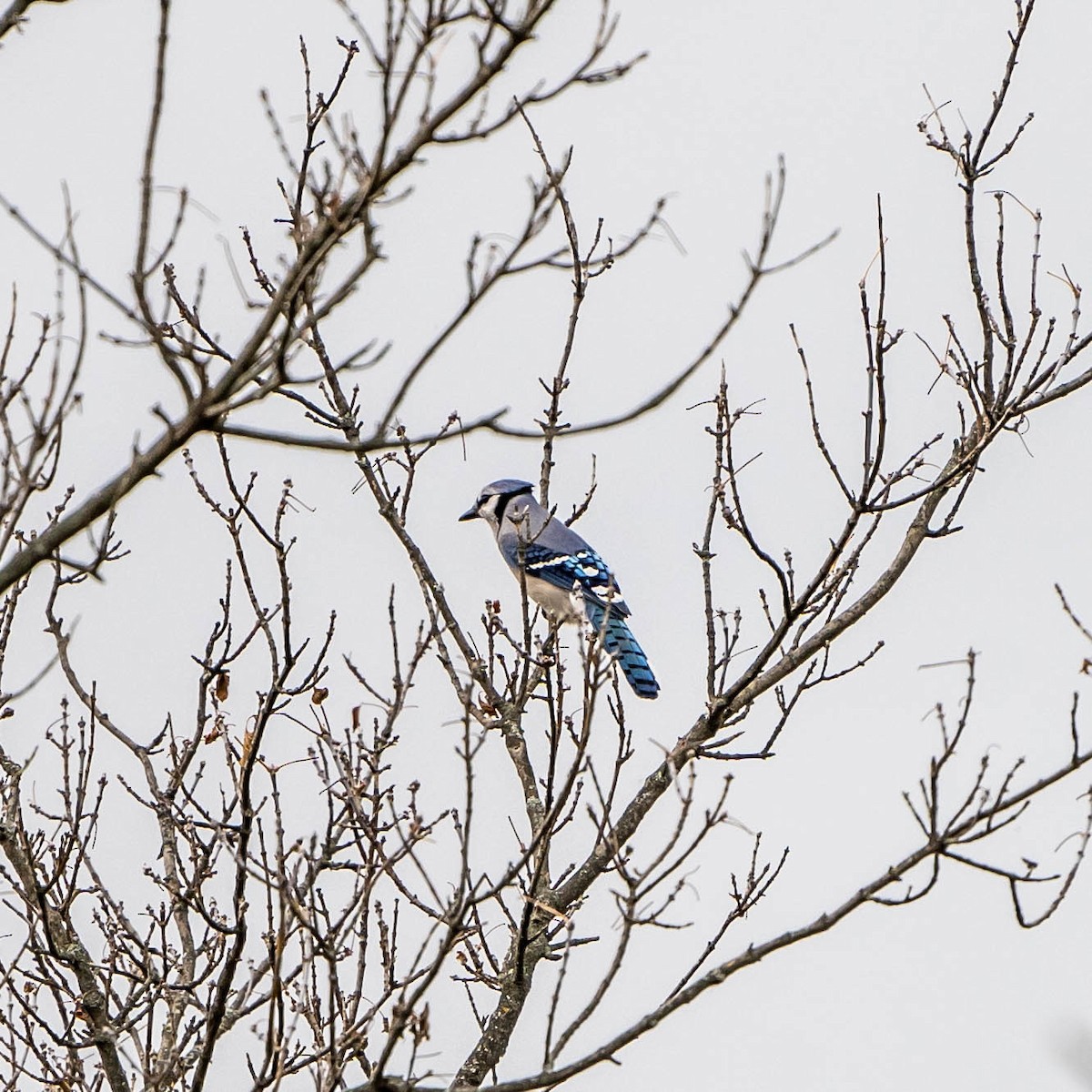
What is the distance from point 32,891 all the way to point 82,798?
36 cm

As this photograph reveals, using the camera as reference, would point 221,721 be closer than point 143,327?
No

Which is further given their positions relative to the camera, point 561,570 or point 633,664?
point 561,570

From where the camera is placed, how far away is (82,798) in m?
5.94

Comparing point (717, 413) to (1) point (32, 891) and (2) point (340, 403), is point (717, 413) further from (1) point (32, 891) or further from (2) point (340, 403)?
(1) point (32, 891)

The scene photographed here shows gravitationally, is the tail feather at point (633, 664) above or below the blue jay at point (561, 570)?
below

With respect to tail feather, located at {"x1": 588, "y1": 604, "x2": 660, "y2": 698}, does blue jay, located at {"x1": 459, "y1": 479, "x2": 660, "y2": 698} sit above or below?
above

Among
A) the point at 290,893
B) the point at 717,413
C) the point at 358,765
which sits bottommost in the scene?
the point at 290,893

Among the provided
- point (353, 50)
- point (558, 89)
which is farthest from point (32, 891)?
point (558, 89)

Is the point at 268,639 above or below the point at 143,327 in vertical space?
above

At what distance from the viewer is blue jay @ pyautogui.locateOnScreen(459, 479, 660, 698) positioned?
8.73m

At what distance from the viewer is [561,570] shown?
9977mm

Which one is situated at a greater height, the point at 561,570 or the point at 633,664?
the point at 561,570

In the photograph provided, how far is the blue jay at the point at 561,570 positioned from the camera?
8.73 metres

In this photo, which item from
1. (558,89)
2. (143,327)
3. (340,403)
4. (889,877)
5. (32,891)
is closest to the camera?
(143,327)
